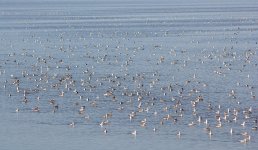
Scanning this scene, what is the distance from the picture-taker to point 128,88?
6925 cm

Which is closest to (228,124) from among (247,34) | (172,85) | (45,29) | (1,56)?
(172,85)

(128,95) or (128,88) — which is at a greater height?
(128,88)

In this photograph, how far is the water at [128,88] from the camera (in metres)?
51.2

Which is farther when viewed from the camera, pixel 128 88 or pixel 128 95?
pixel 128 88

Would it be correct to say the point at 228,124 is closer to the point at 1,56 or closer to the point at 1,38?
the point at 1,56

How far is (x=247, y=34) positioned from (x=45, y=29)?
4001 centimetres

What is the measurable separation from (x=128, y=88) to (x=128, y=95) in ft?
12.2

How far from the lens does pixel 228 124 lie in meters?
54.1

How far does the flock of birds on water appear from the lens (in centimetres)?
5503

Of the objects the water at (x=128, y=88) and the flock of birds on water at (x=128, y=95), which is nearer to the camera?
the water at (x=128, y=88)

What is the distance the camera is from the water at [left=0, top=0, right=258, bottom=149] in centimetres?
5119

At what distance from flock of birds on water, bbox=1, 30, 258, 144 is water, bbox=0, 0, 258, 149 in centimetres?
8

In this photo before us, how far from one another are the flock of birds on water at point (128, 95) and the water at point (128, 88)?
0.08 meters

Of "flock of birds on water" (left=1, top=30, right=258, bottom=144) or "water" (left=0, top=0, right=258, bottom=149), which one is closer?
"water" (left=0, top=0, right=258, bottom=149)
